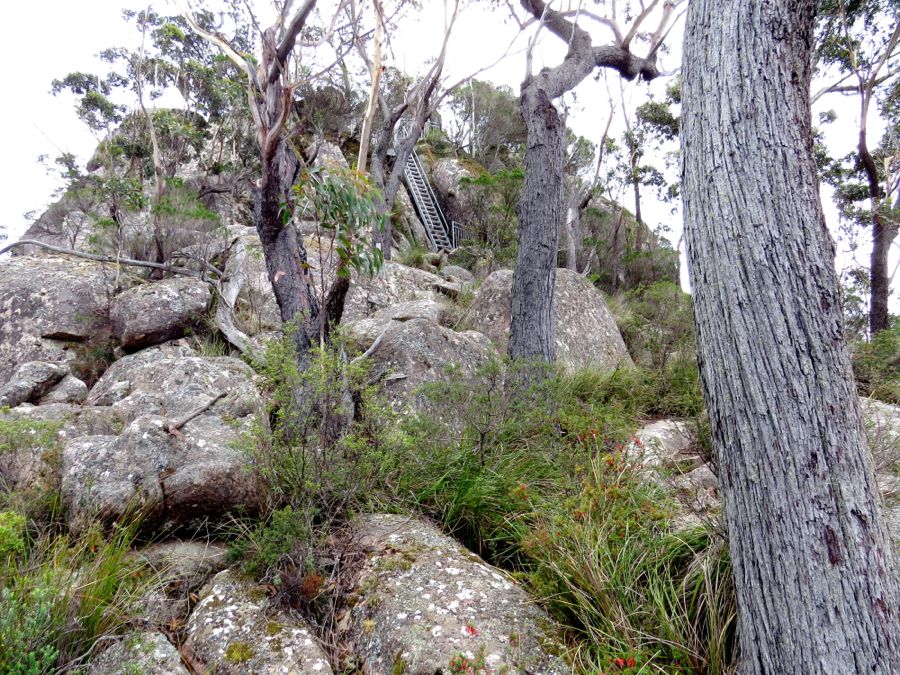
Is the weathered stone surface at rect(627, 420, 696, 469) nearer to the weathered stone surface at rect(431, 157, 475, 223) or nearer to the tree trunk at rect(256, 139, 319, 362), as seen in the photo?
the tree trunk at rect(256, 139, 319, 362)

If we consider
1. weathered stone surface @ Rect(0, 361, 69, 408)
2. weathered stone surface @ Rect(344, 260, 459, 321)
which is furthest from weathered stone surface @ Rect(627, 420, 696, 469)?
weathered stone surface @ Rect(0, 361, 69, 408)

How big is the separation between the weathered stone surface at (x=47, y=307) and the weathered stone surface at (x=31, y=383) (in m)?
1.60

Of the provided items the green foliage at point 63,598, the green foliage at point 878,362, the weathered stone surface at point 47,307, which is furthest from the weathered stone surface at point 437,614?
the weathered stone surface at point 47,307

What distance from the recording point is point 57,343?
8.20 metres

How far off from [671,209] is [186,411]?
16.8 meters

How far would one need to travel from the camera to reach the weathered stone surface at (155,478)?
345 cm

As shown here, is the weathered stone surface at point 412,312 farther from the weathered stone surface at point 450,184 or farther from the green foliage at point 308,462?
the weathered stone surface at point 450,184

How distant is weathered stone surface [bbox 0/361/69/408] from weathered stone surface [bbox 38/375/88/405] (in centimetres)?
6

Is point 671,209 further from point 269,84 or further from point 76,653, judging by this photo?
point 76,653

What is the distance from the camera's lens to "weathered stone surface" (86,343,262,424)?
471cm

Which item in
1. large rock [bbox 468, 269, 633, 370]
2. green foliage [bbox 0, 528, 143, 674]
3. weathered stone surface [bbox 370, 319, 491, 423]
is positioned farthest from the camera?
large rock [bbox 468, 269, 633, 370]

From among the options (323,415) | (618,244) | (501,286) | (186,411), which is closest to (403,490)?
(323,415)

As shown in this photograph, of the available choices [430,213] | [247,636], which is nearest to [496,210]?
[430,213]

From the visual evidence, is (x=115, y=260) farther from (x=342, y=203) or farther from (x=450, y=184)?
(x=450, y=184)
